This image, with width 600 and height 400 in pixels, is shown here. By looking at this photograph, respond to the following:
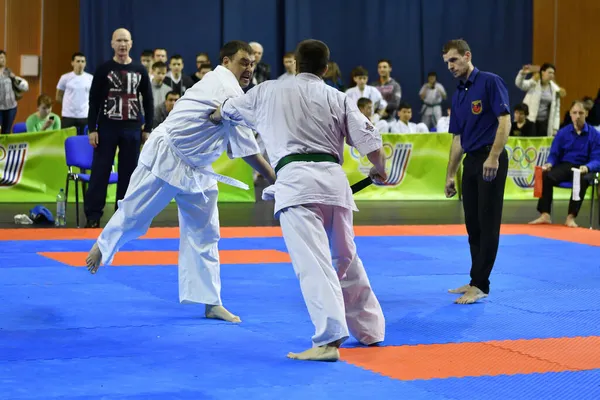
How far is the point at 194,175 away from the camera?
5.21 meters

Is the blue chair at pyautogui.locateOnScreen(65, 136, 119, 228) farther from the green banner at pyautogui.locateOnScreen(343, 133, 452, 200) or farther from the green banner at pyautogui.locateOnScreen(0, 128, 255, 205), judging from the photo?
the green banner at pyautogui.locateOnScreen(343, 133, 452, 200)

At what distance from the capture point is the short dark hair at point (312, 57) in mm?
4422

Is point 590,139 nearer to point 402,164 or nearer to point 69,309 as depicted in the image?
point 402,164

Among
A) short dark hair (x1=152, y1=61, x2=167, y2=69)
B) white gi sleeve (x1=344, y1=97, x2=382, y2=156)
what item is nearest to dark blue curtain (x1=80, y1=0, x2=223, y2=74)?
short dark hair (x1=152, y1=61, x2=167, y2=69)

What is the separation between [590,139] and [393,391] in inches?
310

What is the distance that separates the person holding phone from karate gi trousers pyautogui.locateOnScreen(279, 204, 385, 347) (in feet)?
30.1

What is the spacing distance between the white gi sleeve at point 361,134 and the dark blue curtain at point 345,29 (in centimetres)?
1330

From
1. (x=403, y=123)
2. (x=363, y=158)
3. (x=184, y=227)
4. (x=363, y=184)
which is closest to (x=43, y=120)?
(x=363, y=158)

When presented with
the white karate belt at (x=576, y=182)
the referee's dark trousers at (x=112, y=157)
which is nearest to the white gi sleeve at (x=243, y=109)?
the referee's dark trousers at (x=112, y=157)

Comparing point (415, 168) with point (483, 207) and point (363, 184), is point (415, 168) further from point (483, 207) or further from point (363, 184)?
point (363, 184)

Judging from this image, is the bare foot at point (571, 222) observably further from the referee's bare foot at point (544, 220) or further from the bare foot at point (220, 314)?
the bare foot at point (220, 314)

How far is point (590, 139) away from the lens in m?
10.9

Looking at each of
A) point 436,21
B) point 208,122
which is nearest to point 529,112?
point 436,21

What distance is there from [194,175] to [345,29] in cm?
1430
